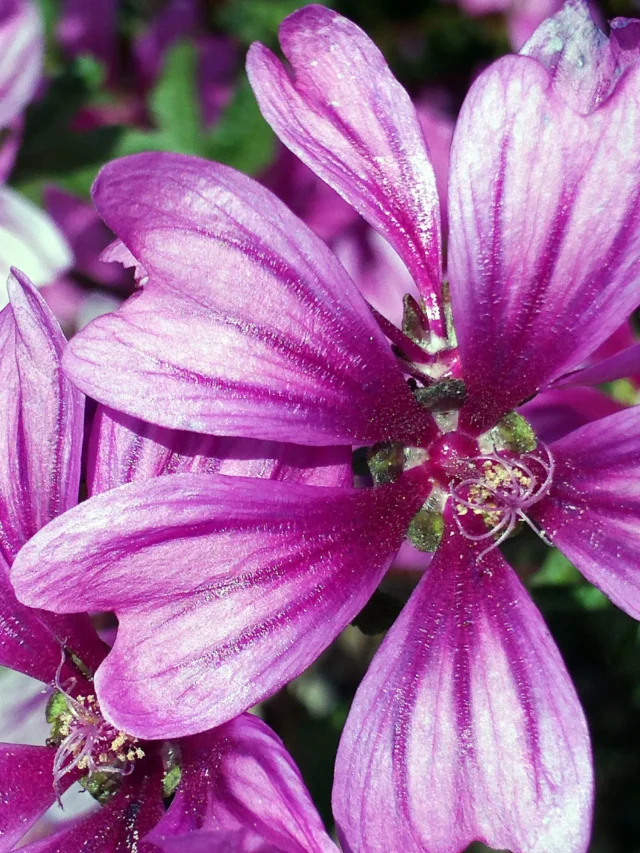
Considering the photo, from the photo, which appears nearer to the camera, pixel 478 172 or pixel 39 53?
pixel 478 172

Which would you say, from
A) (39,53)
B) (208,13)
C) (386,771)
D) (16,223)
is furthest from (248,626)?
(208,13)

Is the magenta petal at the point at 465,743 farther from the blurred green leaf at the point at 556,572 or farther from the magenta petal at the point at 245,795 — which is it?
the blurred green leaf at the point at 556,572

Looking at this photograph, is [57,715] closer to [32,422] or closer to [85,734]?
[85,734]

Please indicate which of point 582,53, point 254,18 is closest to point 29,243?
point 582,53

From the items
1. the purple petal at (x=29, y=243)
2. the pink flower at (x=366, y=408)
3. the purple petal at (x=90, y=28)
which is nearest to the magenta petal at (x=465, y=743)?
the pink flower at (x=366, y=408)

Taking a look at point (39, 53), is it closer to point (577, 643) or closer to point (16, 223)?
point (16, 223)

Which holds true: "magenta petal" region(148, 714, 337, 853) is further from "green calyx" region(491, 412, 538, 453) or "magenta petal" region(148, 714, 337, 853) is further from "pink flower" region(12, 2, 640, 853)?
"green calyx" region(491, 412, 538, 453)

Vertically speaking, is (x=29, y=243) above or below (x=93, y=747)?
above
